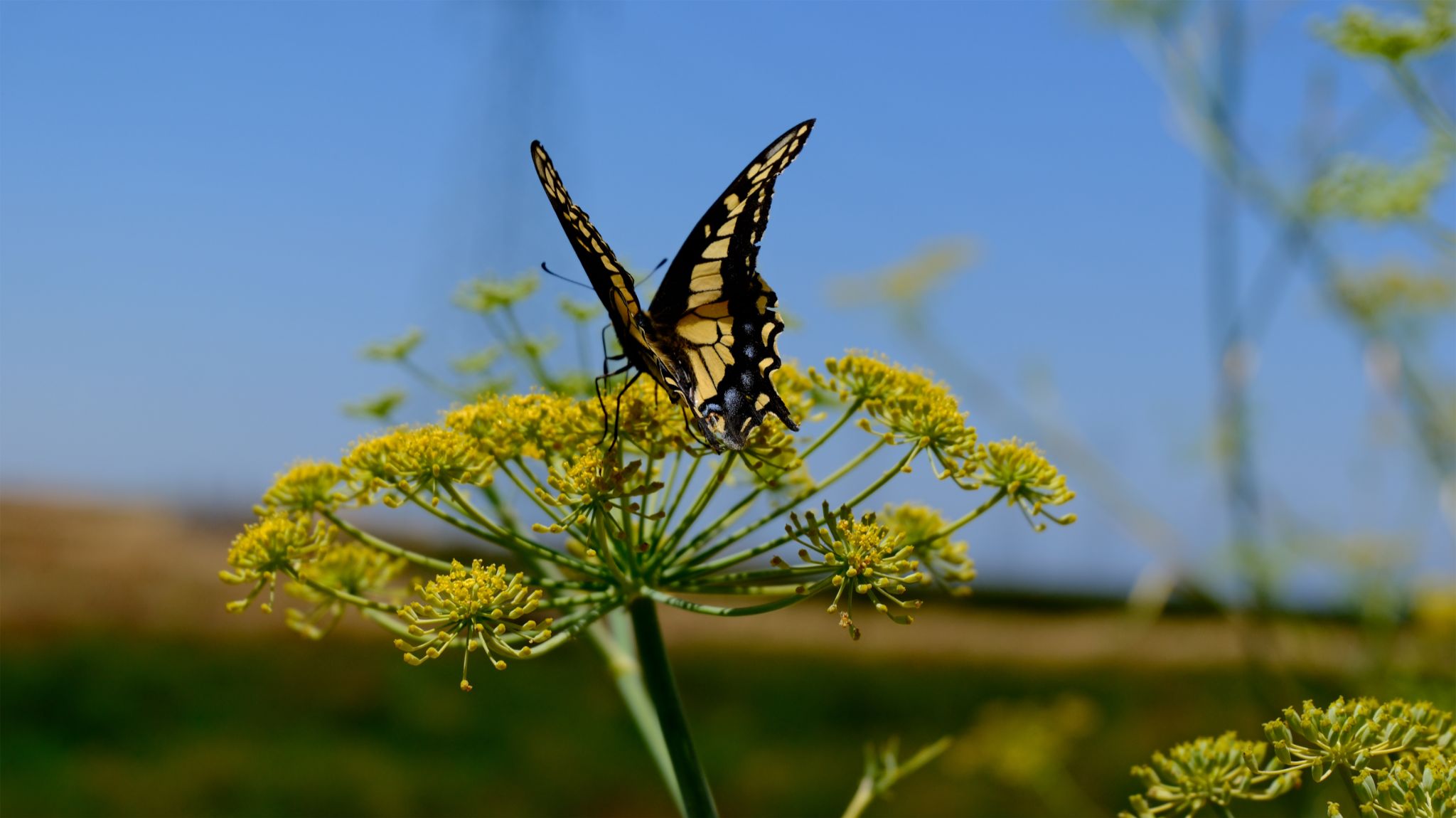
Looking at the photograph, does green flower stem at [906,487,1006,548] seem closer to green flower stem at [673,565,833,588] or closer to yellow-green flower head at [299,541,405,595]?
green flower stem at [673,565,833,588]

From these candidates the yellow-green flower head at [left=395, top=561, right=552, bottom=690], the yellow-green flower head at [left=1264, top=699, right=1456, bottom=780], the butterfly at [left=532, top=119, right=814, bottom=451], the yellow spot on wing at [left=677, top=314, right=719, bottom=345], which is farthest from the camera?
the yellow spot on wing at [left=677, top=314, right=719, bottom=345]

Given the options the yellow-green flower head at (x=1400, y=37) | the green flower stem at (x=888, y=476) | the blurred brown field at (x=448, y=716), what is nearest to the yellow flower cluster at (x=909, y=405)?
the green flower stem at (x=888, y=476)

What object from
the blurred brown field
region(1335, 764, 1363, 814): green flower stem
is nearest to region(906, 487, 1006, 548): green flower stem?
region(1335, 764, 1363, 814): green flower stem

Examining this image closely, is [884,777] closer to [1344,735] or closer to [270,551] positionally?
[1344,735]

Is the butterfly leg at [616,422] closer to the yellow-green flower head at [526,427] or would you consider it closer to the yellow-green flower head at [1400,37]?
the yellow-green flower head at [526,427]

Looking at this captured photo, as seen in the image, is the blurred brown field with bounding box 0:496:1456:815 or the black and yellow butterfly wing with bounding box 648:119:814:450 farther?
the blurred brown field with bounding box 0:496:1456:815

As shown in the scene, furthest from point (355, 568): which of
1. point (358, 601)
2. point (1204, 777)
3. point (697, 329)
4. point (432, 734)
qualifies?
point (432, 734)

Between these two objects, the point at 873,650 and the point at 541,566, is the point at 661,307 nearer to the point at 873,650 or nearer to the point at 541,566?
the point at 541,566

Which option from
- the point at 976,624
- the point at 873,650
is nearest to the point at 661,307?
the point at 873,650
